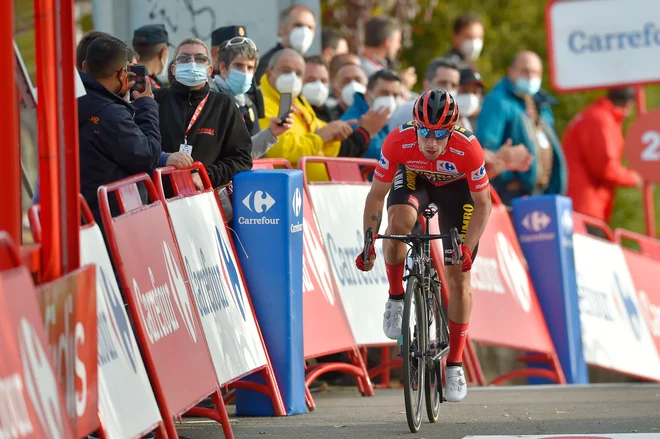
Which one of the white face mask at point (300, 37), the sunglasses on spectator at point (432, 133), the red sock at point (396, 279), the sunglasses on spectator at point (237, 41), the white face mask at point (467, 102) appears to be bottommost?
the red sock at point (396, 279)

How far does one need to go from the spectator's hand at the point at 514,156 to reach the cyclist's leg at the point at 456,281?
4.33 metres

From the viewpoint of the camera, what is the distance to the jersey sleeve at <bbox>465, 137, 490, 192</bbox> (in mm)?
8992

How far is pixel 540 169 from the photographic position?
1443cm

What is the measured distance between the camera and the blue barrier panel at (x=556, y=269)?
13.4m

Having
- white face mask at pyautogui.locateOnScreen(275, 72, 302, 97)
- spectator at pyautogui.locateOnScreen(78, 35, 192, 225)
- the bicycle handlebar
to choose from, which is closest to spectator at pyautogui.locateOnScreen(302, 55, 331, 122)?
white face mask at pyautogui.locateOnScreen(275, 72, 302, 97)

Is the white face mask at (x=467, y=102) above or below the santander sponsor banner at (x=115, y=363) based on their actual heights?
above

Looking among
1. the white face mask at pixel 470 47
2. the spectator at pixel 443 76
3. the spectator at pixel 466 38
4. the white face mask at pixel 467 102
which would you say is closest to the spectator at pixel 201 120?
the spectator at pixel 443 76

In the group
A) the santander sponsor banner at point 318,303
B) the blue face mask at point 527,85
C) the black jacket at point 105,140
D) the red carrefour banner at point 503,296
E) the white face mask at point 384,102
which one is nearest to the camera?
the black jacket at point 105,140

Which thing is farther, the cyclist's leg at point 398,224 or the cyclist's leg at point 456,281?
the cyclist's leg at point 456,281

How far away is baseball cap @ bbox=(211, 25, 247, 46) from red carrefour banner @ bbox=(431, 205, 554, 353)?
2.58 metres

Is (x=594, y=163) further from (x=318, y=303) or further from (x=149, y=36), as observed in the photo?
(x=149, y=36)

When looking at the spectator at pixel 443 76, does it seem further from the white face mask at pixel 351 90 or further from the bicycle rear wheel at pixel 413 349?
the bicycle rear wheel at pixel 413 349

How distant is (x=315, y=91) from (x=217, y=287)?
142 inches

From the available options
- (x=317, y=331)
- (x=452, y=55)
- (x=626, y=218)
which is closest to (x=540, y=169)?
(x=452, y=55)
